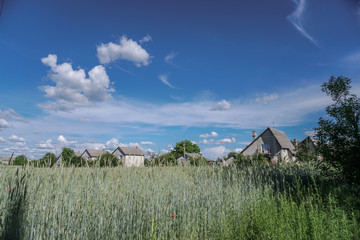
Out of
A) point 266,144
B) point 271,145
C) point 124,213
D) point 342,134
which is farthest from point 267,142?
point 124,213

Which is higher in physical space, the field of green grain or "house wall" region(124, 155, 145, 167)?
"house wall" region(124, 155, 145, 167)

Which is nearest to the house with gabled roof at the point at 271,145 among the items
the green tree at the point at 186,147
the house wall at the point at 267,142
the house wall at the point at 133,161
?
the house wall at the point at 267,142

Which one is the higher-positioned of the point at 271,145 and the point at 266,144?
the point at 266,144

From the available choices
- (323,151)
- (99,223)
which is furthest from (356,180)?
(99,223)

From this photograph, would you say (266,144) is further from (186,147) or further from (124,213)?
(124,213)

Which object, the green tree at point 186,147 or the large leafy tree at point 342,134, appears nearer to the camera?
the large leafy tree at point 342,134

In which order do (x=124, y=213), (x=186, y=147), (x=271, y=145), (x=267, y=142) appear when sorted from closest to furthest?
1. (x=124, y=213)
2. (x=271, y=145)
3. (x=267, y=142)
4. (x=186, y=147)

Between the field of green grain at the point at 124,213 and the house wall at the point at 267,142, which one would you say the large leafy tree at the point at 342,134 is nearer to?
the field of green grain at the point at 124,213

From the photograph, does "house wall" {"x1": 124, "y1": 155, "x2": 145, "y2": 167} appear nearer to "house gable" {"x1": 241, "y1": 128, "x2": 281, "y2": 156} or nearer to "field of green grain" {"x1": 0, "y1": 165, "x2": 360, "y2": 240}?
"field of green grain" {"x1": 0, "y1": 165, "x2": 360, "y2": 240}

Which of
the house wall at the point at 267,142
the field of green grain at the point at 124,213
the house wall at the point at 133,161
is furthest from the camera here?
the house wall at the point at 267,142

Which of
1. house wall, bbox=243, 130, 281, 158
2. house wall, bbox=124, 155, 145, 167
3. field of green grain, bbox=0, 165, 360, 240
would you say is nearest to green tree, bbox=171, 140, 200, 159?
house wall, bbox=243, 130, 281, 158

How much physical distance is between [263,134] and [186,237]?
→ 33.1 metres

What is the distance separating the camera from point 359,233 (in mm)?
3648

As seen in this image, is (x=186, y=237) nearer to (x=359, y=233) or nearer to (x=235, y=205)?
(x=235, y=205)
